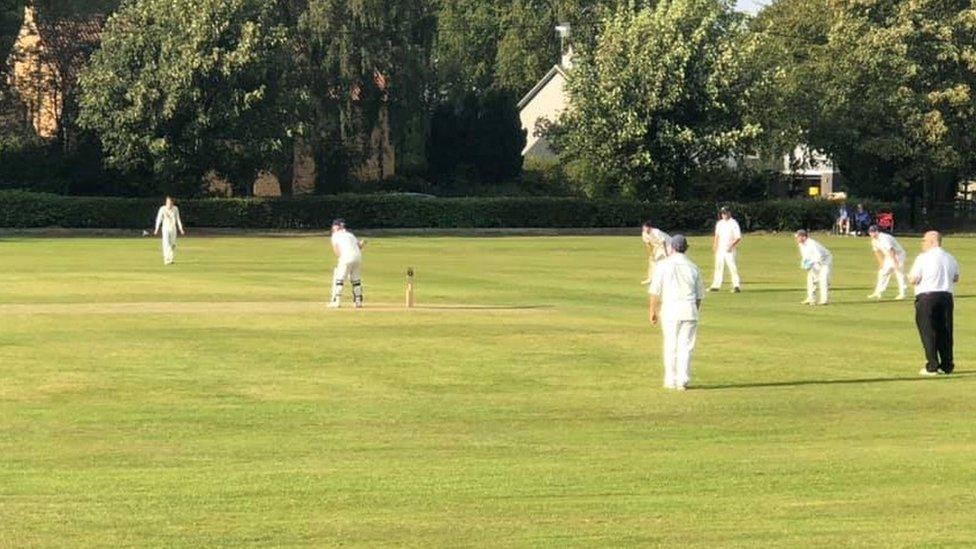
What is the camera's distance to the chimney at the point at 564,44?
91.6 metres

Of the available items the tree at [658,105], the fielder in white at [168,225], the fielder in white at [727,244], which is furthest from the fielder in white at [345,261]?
the tree at [658,105]

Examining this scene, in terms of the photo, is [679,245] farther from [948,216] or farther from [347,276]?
[948,216]

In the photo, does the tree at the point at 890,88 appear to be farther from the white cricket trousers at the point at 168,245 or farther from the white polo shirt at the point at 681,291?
the white polo shirt at the point at 681,291

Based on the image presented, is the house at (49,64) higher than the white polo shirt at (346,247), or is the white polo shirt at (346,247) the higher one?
the house at (49,64)

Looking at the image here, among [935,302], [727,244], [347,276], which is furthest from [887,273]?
[935,302]

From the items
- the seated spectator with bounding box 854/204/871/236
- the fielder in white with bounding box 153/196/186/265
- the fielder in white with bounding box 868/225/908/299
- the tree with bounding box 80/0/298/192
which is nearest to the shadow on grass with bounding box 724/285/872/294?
the fielder in white with bounding box 868/225/908/299

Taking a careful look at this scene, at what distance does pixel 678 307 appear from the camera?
59.9 ft

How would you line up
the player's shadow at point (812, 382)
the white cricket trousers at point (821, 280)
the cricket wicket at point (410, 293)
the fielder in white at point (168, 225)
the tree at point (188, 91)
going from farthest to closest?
the tree at point (188, 91) < the fielder in white at point (168, 225) < the white cricket trousers at point (821, 280) < the cricket wicket at point (410, 293) < the player's shadow at point (812, 382)

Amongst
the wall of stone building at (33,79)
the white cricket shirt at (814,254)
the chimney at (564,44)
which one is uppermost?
the chimney at (564,44)

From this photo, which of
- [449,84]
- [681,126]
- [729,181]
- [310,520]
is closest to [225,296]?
[310,520]

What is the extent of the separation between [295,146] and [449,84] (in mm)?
15479

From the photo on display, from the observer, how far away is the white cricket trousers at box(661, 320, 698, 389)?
1836 centimetres

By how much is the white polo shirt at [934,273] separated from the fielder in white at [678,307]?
3581 millimetres

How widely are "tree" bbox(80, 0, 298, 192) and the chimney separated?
22899 mm
